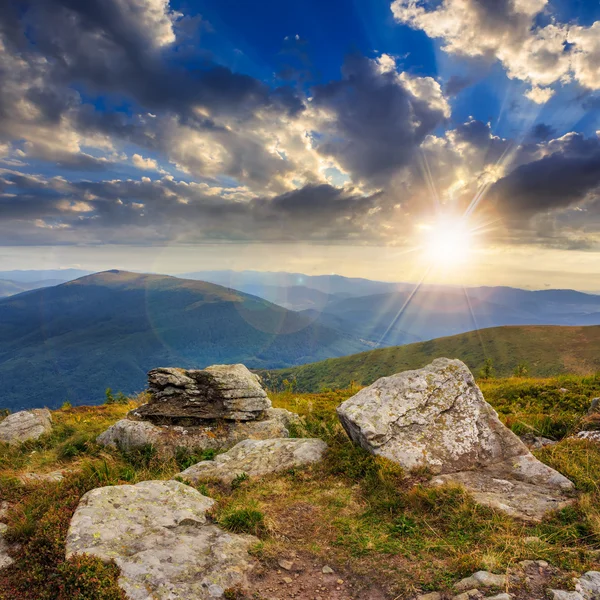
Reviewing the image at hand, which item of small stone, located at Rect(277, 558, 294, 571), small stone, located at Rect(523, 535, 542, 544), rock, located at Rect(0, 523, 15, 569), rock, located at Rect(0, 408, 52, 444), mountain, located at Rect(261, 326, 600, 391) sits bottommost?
mountain, located at Rect(261, 326, 600, 391)

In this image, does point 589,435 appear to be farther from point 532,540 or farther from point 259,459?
point 259,459

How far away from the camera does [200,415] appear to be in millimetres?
14484

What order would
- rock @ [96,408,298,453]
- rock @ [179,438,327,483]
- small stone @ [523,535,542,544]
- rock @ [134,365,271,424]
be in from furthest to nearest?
rock @ [134,365,271,424], rock @ [96,408,298,453], rock @ [179,438,327,483], small stone @ [523,535,542,544]

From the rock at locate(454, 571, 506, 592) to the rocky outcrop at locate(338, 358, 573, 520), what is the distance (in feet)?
7.71

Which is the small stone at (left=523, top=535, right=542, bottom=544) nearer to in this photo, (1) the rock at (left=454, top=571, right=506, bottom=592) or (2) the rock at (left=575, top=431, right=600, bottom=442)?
(1) the rock at (left=454, top=571, right=506, bottom=592)

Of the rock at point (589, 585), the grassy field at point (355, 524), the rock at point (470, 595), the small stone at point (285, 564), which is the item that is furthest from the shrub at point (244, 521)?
the rock at point (589, 585)

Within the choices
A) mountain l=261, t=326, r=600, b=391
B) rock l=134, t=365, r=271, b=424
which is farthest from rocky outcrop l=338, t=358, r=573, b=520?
mountain l=261, t=326, r=600, b=391

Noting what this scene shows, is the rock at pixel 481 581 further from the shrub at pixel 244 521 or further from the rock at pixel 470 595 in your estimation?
the shrub at pixel 244 521

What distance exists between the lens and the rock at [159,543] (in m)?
5.17

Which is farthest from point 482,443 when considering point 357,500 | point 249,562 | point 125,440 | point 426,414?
point 125,440

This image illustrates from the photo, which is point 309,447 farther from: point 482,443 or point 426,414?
point 482,443

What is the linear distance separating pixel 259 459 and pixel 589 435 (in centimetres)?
1033

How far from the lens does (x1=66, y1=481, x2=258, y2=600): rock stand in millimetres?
5172

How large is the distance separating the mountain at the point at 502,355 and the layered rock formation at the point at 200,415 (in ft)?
350
